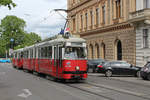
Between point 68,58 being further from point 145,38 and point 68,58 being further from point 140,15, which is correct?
point 145,38

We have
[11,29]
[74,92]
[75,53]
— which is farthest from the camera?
[11,29]

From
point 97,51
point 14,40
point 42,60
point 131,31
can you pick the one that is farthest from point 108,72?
point 14,40

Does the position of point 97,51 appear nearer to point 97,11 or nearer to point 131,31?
point 97,11

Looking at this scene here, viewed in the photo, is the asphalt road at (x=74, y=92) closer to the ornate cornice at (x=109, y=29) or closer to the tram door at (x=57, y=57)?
the tram door at (x=57, y=57)

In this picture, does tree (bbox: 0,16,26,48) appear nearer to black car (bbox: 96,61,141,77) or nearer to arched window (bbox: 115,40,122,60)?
arched window (bbox: 115,40,122,60)

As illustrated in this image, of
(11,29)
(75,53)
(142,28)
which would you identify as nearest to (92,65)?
(142,28)

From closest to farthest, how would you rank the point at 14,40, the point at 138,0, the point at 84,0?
the point at 138,0 < the point at 84,0 < the point at 14,40

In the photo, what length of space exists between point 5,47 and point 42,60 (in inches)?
2725

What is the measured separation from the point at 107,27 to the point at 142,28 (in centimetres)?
900

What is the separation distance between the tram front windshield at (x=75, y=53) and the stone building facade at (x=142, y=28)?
44.0 ft

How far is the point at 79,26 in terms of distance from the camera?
52.7 m

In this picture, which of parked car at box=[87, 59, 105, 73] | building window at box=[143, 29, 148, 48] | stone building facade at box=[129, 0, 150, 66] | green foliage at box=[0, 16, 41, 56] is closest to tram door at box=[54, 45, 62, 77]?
stone building facade at box=[129, 0, 150, 66]

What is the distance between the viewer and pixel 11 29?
87.8 m

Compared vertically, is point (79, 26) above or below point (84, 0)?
below
